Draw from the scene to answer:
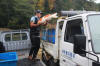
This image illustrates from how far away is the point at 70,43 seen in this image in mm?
4547

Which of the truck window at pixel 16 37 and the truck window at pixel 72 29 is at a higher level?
the truck window at pixel 72 29

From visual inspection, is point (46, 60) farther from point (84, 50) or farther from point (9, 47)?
point (84, 50)

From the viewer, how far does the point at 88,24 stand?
387 cm

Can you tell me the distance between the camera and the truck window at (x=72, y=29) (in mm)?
4328

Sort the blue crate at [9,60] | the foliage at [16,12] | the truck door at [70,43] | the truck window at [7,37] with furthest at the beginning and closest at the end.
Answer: the foliage at [16,12] → the truck window at [7,37] → the blue crate at [9,60] → the truck door at [70,43]

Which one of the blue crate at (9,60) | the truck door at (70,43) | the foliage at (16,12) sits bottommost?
the blue crate at (9,60)

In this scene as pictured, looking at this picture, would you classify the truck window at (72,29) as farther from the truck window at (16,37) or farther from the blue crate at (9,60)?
the truck window at (16,37)

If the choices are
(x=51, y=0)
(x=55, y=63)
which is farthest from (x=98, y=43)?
(x=51, y=0)

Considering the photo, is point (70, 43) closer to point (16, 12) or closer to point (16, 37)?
point (16, 37)

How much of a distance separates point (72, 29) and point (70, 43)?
416 millimetres

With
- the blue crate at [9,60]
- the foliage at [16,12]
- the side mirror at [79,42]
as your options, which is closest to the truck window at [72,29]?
the side mirror at [79,42]

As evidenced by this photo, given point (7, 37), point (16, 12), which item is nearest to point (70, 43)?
point (7, 37)

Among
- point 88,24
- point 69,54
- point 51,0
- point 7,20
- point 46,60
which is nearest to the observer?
point 88,24

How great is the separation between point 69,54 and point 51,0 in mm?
44363
